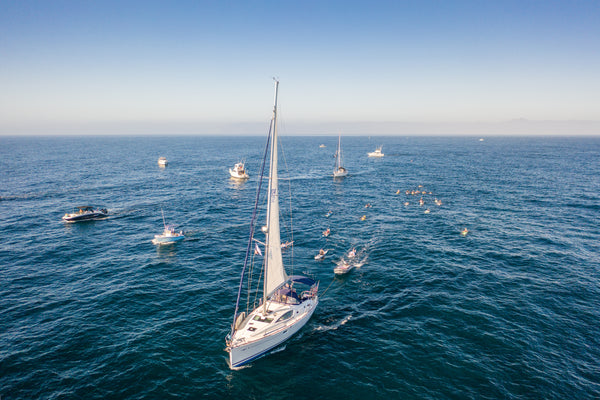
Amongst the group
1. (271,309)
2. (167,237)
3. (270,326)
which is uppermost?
(167,237)

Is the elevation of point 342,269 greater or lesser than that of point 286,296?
lesser

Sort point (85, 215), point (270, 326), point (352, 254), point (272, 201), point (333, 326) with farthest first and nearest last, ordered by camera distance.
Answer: point (85, 215)
point (352, 254)
point (333, 326)
point (270, 326)
point (272, 201)

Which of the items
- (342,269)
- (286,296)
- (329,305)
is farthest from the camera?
(342,269)

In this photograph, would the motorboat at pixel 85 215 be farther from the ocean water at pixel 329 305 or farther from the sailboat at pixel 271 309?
the sailboat at pixel 271 309

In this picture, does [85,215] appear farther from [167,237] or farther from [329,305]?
[329,305]

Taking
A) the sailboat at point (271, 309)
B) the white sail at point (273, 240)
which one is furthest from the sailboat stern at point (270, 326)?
the white sail at point (273, 240)

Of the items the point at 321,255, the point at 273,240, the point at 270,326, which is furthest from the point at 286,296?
the point at 321,255
